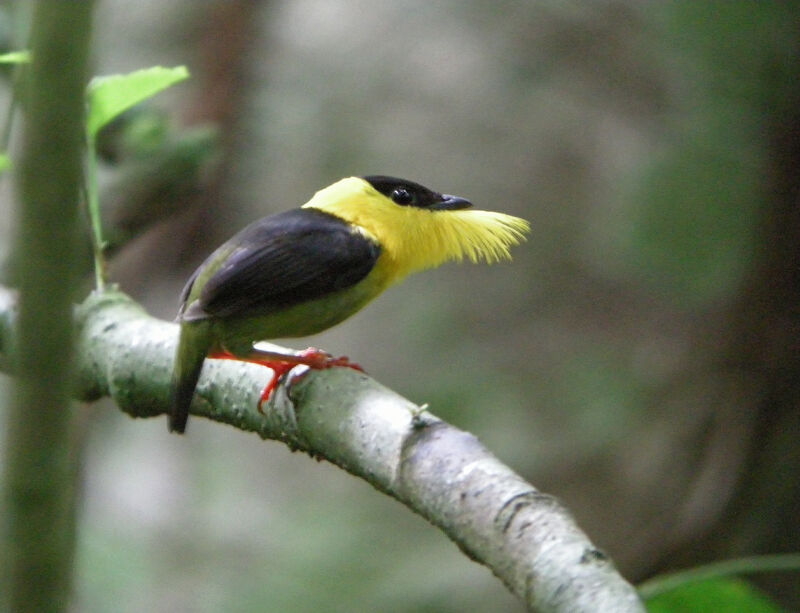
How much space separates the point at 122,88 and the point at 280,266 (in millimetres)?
553

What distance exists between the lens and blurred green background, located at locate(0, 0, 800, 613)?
413cm

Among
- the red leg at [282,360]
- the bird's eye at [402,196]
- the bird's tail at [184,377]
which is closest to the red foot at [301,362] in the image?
the red leg at [282,360]

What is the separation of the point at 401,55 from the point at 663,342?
233cm

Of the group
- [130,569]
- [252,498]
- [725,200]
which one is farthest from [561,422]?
[130,569]

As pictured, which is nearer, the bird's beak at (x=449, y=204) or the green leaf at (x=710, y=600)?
the green leaf at (x=710, y=600)

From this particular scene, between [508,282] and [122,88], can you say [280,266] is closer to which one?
[122,88]

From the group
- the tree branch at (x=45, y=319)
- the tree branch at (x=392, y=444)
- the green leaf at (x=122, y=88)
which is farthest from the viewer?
the green leaf at (x=122, y=88)

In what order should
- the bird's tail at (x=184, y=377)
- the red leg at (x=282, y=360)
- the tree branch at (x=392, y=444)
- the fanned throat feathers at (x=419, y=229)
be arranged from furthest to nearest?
the fanned throat feathers at (x=419, y=229)
the red leg at (x=282, y=360)
the bird's tail at (x=184, y=377)
the tree branch at (x=392, y=444)

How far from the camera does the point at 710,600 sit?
2119mm

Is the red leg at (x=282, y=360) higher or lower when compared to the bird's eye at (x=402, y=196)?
lower

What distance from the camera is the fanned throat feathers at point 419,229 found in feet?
8.78

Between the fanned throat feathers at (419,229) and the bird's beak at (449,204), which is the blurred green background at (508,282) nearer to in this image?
the fanned throat feathers at (419,229)

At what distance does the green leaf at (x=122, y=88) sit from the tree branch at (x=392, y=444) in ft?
1.43

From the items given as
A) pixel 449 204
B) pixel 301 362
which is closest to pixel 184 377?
pixel 301 362
